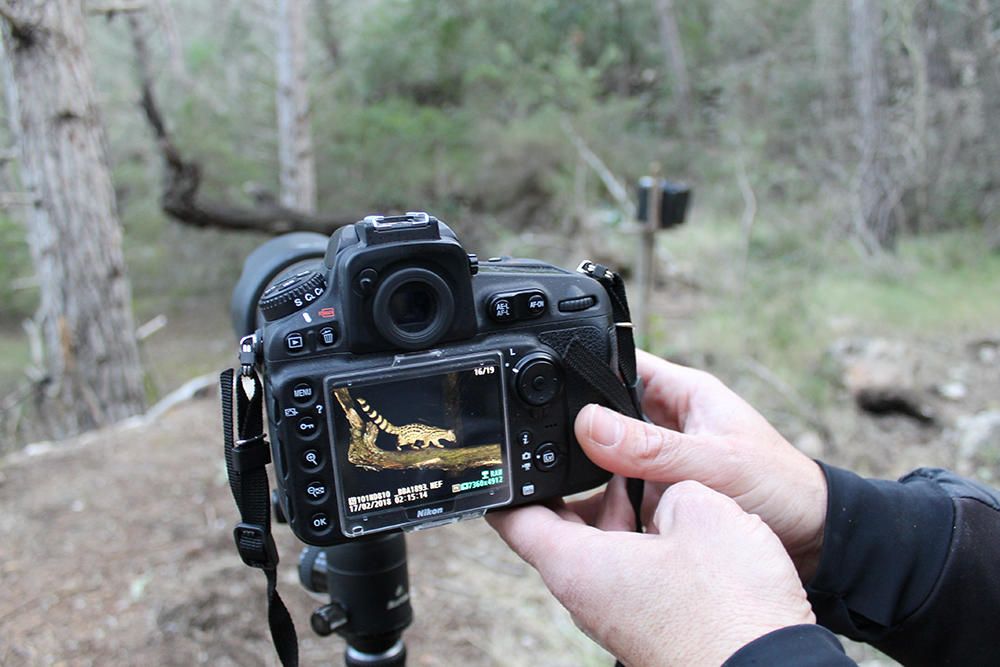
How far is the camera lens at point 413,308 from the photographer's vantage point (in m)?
1.09

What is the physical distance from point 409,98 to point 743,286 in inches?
302

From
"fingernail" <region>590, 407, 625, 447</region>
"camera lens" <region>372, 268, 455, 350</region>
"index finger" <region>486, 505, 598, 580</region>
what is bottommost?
"index finger" <region>486, 505, 598, 580</region>

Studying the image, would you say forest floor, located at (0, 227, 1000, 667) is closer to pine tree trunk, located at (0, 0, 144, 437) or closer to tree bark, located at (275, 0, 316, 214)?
pine tree trunk, located at (0, 0, 144, 437)

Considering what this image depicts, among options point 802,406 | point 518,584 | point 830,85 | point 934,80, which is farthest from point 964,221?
point 518,584

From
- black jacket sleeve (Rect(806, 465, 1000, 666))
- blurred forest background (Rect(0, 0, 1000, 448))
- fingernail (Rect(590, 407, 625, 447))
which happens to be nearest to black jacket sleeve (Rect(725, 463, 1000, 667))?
black jacket sleeve (Rect(806, 465, 1000, 666))

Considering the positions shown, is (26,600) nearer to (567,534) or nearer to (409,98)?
(567,534)

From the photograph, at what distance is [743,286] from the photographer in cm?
586

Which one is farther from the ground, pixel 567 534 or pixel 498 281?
pixel 498 281

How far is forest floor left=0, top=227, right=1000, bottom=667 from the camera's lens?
7.06ft

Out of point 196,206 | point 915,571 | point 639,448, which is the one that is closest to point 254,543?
point 639,448

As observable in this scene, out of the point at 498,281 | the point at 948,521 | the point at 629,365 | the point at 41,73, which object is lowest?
the point at 948,521

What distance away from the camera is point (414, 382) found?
1.10 meters

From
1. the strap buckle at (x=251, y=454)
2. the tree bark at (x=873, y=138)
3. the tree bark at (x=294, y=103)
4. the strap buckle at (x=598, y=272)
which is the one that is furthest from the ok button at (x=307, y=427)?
the tree bark at (x=873, y=138)

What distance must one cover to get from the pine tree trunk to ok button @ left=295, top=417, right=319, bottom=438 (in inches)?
147
